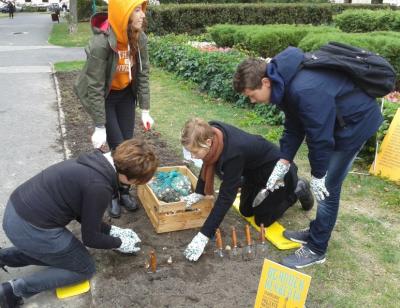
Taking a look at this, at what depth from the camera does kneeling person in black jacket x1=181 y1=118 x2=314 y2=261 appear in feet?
9.94

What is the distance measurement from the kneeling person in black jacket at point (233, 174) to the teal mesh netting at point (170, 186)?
8.9 inches

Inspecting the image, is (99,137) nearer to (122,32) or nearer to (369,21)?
(122,32)

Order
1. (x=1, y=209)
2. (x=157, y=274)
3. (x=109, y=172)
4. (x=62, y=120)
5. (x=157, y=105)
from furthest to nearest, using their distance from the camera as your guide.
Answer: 1. (x=157, y=105)
2. (x=62, y=120)
3. (x=1, y=209)
4. (x=157, y=274)
5. (x=109, y=172)

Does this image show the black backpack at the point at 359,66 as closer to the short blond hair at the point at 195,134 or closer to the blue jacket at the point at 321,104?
the blue jacket at the point at 321,104

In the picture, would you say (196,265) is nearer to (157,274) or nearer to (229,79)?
(157,274)

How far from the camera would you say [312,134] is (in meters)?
2.63

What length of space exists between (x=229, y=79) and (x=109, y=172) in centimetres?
549

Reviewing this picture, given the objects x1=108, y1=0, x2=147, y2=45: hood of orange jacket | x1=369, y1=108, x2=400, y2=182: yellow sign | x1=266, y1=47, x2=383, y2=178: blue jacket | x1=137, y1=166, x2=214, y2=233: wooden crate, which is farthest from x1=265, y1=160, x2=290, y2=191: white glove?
x1=369, y1=108, x2=400, y2=182: yellow sign

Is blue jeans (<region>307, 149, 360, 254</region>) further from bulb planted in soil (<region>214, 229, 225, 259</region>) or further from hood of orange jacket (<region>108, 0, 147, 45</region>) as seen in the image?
hood of orange jacket (<region>108, 0, 147, 45</region>)

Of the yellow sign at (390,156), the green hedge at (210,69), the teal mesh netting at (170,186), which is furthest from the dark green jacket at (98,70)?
the green hedge at (210,69)

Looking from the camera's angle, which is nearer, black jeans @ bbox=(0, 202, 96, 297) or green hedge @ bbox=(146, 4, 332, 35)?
black jeans @ bbox=(0, 202, 96, 297)

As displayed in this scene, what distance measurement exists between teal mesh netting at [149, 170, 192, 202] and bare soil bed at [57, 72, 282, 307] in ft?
0.92

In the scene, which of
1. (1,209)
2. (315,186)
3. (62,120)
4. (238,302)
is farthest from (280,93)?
(62,120)

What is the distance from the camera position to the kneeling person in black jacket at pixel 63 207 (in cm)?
261
